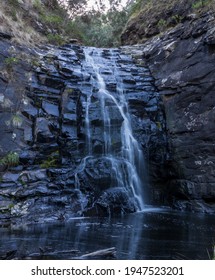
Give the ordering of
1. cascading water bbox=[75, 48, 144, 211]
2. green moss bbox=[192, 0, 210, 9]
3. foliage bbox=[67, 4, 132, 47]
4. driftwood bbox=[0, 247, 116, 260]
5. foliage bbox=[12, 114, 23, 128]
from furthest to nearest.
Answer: foliage bbox=[67, 4, 132, 47]
green moss bbox=[192, 0, 210, 9]
cascading water bbox=[75, 48, 144, 211]
foliage bbox=[12, 114, 23, 128]
driftwood bbox=[0, 247, 116, 260]

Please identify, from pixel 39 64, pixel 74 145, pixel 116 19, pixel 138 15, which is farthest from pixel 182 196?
pixel 116 19

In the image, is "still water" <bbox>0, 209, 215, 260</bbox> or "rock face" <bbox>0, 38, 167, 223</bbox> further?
"rock face" <bbox>0, 38, 167, 223</bbox>

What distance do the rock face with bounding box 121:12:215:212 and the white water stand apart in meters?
1.54

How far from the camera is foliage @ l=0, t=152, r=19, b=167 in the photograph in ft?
34.8

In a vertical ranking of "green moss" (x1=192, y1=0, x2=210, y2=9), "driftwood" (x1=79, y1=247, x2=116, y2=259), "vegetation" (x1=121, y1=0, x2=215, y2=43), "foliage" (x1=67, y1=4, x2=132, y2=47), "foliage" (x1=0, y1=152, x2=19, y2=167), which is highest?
"foliage" (x1=67, y1=4, x2=132, y2=47)

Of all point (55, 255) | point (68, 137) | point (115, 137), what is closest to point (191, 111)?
point (115, 137)

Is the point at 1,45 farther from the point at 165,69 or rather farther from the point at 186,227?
the point at 186,227

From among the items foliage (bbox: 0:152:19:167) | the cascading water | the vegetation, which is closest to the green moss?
the vegetation

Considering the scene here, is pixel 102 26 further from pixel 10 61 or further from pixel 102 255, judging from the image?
pixel 102 255

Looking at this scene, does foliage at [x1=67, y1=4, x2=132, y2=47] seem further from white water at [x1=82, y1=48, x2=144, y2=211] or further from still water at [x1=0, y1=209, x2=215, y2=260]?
still water at [x1=0, y1=209, x2=215, y2=260]

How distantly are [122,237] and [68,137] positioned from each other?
5.93m

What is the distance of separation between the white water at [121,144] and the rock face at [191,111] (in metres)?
1.54

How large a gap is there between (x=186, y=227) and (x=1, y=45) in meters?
10.3

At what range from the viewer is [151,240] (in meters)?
6.98
